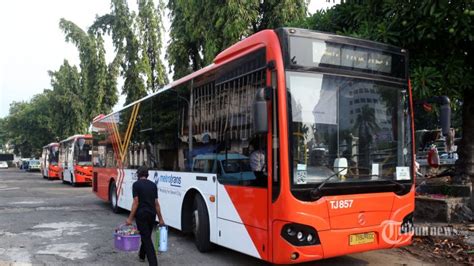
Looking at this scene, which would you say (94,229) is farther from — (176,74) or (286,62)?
(176,74)

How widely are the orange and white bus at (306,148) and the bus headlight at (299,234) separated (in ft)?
0.04

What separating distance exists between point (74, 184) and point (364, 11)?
21.9 m

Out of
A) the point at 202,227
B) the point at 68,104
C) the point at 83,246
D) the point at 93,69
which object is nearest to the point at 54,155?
the point at 93,69

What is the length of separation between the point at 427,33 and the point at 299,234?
14.7 ft

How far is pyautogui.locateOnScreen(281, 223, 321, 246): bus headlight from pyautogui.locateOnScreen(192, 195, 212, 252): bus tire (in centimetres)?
228

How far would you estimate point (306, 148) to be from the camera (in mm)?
5574

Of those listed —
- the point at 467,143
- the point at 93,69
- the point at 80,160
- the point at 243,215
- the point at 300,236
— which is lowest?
the point at 300,236

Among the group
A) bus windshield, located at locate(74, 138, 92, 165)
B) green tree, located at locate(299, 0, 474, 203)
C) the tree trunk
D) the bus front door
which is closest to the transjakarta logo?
the bus front door

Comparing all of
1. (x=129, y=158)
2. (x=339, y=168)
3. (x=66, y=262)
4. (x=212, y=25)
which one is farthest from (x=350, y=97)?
(x=212, y=25)

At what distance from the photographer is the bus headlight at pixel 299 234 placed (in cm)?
541

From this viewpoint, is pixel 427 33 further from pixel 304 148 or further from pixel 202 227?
pixel 202 227

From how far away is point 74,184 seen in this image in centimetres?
2631

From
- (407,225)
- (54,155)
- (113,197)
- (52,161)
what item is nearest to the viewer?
(407,225)

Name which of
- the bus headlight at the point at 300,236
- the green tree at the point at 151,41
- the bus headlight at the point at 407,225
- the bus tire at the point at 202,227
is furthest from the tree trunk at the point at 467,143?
the green tree at the point at 151,41
